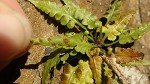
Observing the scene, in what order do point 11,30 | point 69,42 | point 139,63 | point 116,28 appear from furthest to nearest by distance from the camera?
point 116,28, point 139,63, point 69,42, point 11,30

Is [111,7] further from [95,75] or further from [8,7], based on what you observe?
[8,7]

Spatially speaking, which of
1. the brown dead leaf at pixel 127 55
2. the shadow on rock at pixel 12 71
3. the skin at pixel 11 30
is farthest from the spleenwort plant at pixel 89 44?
the skin at pixel 11 30

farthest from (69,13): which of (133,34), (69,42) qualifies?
(133,34)

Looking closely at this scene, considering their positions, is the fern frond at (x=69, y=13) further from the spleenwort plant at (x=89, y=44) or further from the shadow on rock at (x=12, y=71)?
the shadow on rock at (x=12, y=71)

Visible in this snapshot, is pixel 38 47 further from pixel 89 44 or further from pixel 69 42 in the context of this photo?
pixel 89 44

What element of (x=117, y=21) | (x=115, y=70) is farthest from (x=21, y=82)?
(x=117, y=21)

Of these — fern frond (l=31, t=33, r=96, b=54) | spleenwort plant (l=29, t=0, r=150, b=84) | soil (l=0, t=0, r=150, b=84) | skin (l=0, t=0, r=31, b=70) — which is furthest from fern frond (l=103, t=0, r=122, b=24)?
skin (l=0, t=0, r=31, b=70)

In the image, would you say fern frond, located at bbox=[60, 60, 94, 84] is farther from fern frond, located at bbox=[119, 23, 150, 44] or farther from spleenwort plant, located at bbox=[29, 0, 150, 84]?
fern frond, located at bbox=[119, 23, 150, 44]
